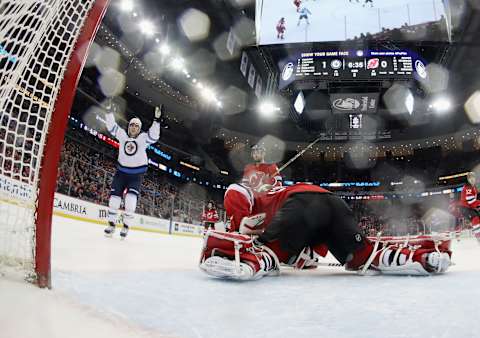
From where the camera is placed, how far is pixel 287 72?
8508 mm

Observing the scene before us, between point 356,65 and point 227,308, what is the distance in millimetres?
7941

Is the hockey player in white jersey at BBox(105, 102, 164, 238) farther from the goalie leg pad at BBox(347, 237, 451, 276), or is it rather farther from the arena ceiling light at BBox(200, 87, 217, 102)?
the arena ceiling light at BBox(200, 87, 217, 102)

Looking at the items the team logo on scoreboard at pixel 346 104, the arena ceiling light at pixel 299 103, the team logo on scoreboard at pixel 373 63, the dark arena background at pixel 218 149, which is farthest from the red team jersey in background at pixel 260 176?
the arena ceiling light at pixel 299 103

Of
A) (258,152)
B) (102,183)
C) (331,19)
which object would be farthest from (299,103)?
(258,152)

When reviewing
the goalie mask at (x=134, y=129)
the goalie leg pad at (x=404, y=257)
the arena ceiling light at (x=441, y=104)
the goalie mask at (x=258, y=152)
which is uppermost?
the arena ceiling light at (x=441, y=104)

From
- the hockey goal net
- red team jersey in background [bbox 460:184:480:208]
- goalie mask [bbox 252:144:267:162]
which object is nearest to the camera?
the hockey goal net

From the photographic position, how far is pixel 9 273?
894 mm

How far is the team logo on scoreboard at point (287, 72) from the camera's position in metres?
8.38

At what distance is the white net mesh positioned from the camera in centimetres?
89

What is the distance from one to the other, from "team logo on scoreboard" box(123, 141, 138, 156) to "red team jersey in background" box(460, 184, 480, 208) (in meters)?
5.39

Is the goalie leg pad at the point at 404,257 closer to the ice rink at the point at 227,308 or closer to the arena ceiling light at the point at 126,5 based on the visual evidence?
the ice rink at the point at 227,308

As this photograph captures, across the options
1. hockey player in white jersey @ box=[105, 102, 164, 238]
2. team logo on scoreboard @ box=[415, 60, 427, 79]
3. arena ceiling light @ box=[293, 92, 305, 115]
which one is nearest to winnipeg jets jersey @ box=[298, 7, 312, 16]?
team logo on scoreboard @ box=[415, 60, 427, 79]

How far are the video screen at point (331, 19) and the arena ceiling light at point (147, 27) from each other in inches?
195

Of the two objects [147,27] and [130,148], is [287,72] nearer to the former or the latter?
[147,27]
